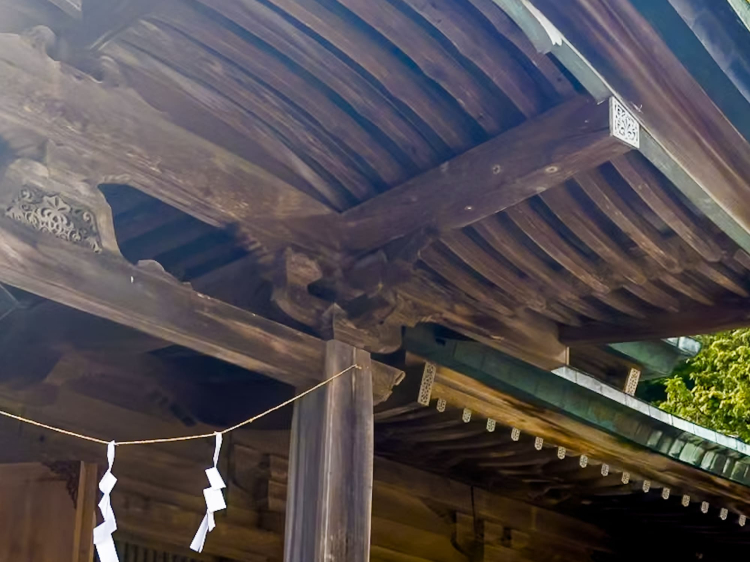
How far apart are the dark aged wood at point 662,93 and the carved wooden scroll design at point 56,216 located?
124cm

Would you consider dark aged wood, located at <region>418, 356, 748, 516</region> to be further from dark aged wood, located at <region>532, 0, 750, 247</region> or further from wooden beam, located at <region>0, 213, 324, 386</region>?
dark aged wood, located at <region>532, 0, 750, 247</region>

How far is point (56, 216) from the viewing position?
8.27ft

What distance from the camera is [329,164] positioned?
3045 millimetres

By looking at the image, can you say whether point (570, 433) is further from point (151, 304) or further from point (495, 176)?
point (151, 304)

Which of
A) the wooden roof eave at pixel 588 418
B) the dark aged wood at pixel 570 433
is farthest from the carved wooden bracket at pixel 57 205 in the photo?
the dark aged wood at pixel 570 433

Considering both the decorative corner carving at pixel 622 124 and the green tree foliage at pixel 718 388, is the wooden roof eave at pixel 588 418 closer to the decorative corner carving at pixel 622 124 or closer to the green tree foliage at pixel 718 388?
the decorative corner carving at pixel 622 124

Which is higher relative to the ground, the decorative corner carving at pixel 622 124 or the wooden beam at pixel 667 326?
the wooden beam at pixel 667 326

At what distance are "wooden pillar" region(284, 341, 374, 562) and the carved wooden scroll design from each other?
2.87 feet

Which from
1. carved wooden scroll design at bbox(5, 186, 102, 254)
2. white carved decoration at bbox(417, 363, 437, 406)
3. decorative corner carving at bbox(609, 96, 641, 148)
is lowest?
carved wooden scroll design at bbox(5, 186, 102, 254)

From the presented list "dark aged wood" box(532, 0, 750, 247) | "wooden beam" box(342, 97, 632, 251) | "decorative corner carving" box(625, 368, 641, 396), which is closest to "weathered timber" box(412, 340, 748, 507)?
"decorative corner carving" box(625, 368, 641, 396)

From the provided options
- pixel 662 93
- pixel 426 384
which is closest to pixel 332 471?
pixel 426 384

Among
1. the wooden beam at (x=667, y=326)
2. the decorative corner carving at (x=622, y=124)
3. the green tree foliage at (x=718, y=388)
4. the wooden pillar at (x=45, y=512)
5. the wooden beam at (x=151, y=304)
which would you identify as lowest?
the wooden pillar at (x=45, y=512)

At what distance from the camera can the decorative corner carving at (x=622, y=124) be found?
7.95 feet

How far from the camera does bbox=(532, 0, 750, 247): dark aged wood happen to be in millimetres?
2438
